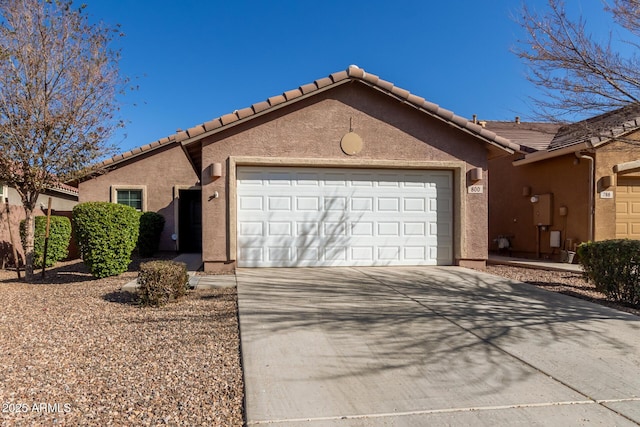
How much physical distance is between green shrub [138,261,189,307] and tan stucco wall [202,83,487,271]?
2.83m

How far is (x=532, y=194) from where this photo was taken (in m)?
13.3

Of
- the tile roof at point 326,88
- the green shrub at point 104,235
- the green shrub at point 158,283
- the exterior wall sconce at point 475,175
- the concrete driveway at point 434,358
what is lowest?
the concrete driveway at point 434,358

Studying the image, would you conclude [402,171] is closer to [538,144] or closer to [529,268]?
[529,268]

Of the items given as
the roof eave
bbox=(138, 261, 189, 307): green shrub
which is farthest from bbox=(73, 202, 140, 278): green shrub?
the roof eave

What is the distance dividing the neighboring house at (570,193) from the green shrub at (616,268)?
138 inches

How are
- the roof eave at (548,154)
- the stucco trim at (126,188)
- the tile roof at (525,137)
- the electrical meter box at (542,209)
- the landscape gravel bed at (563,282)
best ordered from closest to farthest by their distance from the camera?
the landscape gravel bed at (563,282), the roof eave at (548,154), the electrical meter box at (542,209), the tile roof at (525,137), the stucco trim at (126,188)

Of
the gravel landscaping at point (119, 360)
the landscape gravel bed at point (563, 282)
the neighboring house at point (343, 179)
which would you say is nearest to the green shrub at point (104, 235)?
the gravel landscaping at point (119, 360)

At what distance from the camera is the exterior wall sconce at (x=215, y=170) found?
8836 mm

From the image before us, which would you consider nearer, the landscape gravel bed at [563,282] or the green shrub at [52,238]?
the landscape gravel bed at [563,282]

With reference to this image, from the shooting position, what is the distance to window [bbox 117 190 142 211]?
14.6 meters

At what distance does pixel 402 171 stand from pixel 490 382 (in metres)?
6.74

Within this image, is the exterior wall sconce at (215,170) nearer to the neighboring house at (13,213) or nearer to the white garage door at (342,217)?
the white garage door at (342,217)

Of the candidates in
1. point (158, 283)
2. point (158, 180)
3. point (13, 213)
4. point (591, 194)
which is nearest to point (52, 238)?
point (13, 213)

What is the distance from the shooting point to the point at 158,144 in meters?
14.5
